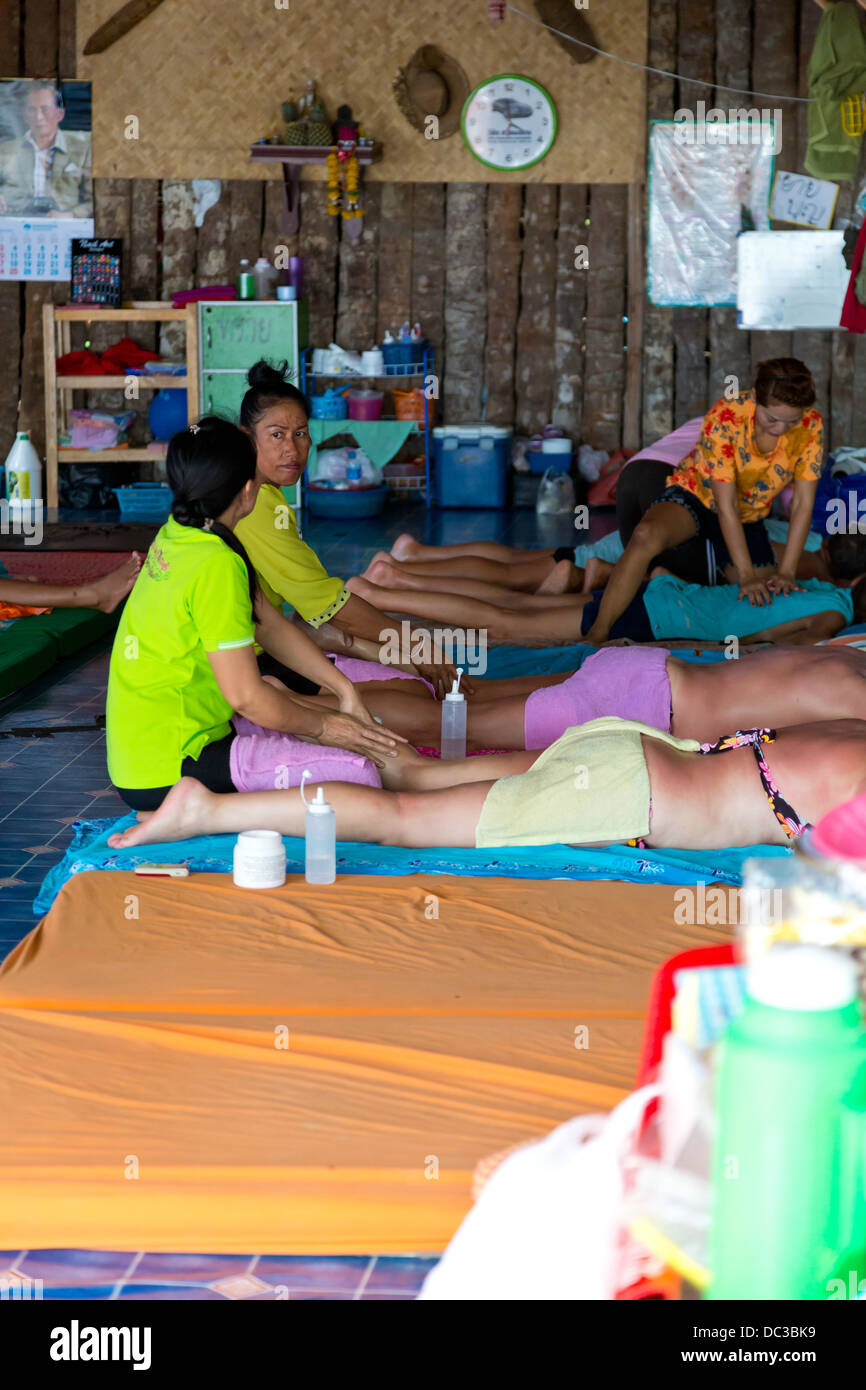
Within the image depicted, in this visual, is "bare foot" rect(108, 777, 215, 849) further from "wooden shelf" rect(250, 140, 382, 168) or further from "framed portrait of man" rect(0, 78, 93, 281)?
"framed portrait of man" rect(0, 78, 93, 281)

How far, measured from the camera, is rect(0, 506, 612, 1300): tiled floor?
1.79 meters

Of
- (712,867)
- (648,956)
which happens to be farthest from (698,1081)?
(712,867)

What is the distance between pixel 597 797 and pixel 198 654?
2.78ft

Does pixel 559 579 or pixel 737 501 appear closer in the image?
pixel 737 501

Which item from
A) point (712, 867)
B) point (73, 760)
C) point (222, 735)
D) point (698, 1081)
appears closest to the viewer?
point (698, 1081)

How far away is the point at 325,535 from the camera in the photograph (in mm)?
7980

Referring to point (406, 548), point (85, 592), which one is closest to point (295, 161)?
point (406, 548)

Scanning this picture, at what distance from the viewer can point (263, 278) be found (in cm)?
873

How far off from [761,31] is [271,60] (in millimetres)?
2868

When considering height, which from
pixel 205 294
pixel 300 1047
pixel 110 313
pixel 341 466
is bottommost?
pixel 300 1047

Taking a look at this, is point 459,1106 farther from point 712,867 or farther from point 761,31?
point 761,31
